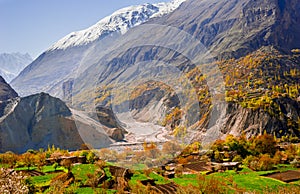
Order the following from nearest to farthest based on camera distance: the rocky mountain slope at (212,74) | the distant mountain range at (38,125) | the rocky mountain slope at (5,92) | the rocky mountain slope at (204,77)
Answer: the rocky mountain slope at (204,77) < the rocky mountain slope at (212,74) < the distant mountain range at (38,125) < the rocky mountain slope at (5,92)

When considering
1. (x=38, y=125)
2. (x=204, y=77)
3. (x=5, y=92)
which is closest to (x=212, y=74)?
(x=204, y=77)

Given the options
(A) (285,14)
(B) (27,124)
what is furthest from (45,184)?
(A) (285,14)

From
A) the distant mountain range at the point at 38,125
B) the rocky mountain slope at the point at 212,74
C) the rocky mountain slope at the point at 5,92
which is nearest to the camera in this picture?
the rocky mountain slope at the point at 212,74

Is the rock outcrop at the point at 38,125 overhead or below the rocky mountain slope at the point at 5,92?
below

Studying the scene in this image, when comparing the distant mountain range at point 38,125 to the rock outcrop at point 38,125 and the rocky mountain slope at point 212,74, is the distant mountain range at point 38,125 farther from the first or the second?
the rocky mountain slope at point 212,74

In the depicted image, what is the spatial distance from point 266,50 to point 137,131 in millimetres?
34603

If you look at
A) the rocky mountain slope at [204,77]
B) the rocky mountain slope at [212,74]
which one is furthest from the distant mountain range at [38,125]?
the rocky mountain slope at [204,77]

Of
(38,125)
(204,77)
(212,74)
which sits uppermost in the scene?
(212,74)

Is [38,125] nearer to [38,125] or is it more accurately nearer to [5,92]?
[38,125]

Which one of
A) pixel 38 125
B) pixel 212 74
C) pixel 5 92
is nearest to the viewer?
pixel 38 125

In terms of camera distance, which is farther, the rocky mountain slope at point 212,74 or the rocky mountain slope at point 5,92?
the rocky mountain slope at point 5,92

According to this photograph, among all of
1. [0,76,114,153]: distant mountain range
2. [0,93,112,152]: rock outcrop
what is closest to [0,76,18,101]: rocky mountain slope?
[0,76,114,153]: distant mountain range

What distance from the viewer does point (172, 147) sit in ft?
53.2

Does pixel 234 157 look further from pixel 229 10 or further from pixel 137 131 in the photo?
pixel 229 10
